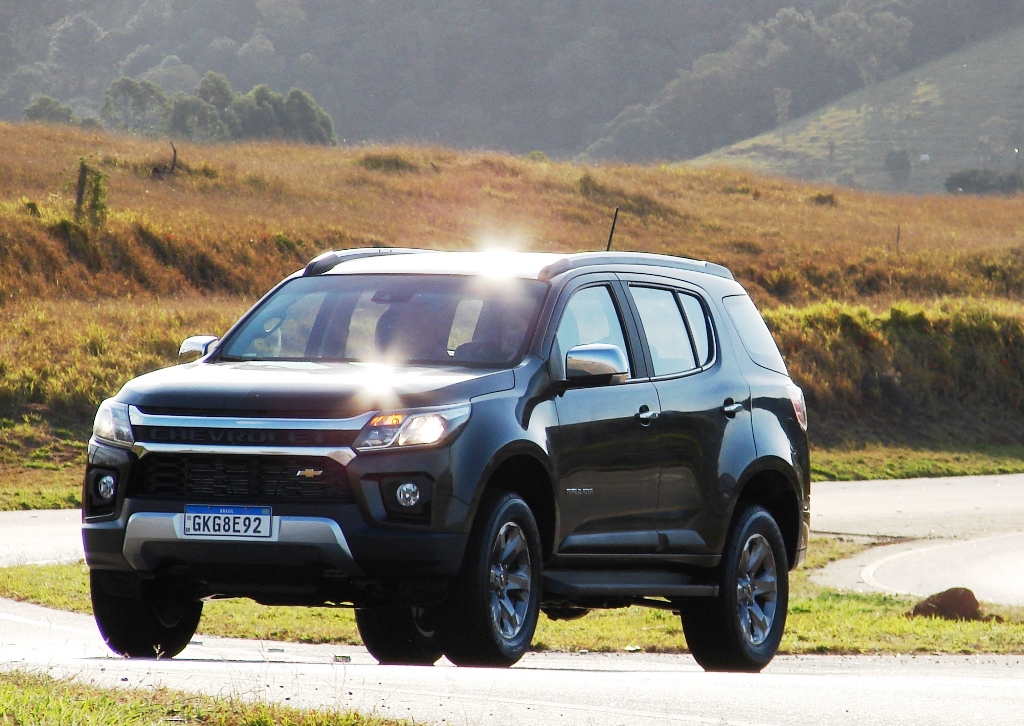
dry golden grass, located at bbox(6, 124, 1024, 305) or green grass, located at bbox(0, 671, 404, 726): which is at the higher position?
green grass, located at bbox(0, 671, 404, 726)

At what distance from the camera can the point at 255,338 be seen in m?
8.40

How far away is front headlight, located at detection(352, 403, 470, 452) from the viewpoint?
6.97 metres

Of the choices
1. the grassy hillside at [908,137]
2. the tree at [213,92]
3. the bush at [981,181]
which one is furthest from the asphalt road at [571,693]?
the grassy hillside at [908,137]

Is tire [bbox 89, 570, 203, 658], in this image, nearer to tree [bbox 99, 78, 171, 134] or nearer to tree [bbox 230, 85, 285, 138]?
tree [bbox 230, 85, 285, 138]

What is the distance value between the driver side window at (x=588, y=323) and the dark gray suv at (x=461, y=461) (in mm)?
18

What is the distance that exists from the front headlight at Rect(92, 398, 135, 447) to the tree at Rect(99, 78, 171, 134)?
14443 centimetres

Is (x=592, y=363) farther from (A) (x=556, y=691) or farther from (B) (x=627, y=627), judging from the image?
(B) (x=627, y=627)

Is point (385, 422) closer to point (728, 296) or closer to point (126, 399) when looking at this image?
point (126, 399)

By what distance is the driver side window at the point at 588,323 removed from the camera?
816cm

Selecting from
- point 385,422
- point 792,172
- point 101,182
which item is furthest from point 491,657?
point 792,172

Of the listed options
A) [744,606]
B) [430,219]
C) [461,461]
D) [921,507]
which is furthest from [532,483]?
[430,219]

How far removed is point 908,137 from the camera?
610 feet

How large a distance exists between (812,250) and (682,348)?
51320 millimetres

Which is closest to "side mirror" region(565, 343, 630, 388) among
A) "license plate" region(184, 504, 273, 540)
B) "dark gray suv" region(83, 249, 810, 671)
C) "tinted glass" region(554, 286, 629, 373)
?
"dark gray suv" region(83, 249, 810, 671)
